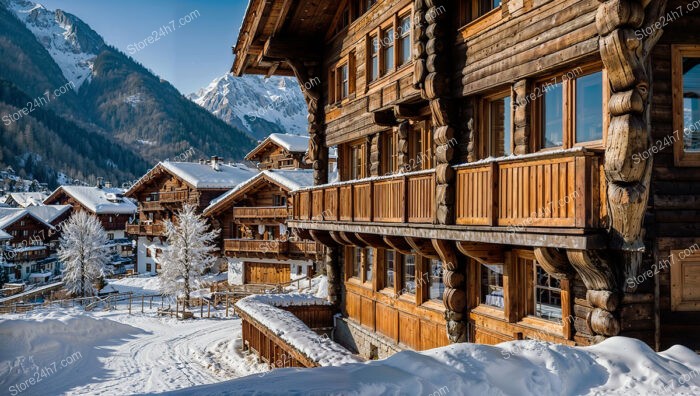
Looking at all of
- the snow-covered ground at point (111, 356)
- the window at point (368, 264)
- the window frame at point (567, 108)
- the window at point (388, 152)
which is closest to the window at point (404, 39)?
the window at point (388, 152)

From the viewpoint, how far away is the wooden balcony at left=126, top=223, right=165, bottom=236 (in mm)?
47541

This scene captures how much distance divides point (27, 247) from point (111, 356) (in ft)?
159

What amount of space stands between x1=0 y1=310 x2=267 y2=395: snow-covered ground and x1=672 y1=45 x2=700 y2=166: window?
11945mm

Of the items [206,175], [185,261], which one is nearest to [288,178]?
[185,261]

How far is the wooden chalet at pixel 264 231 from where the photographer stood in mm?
35375

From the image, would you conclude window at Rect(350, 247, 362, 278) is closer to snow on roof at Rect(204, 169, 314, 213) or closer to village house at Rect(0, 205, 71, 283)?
snow on roof at Rect(204, 169, 314, 213)

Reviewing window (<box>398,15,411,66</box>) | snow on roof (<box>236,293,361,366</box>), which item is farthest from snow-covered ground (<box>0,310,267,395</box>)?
window (<box>398,15,411,66</box>)

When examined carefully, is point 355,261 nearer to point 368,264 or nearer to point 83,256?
point 368,264

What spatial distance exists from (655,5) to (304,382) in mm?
6676

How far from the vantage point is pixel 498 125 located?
11117 mm

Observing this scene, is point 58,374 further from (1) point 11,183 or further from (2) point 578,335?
(1) point 11,183

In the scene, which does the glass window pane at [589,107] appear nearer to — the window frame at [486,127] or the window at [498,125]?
the window at [498,125]

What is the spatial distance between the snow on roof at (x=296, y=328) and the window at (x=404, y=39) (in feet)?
23.9

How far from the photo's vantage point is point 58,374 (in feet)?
56.6
